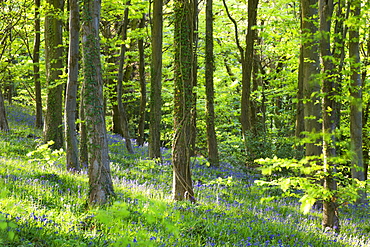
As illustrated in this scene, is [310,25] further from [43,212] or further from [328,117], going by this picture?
[43,212]

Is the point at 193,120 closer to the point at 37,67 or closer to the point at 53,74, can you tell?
the point at 53,74

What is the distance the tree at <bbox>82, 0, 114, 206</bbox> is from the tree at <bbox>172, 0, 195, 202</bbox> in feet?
5.08

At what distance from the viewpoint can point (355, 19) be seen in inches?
207

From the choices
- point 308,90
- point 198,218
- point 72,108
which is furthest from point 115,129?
point 198,218

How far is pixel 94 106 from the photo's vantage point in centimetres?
532

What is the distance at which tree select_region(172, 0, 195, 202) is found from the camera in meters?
6.33

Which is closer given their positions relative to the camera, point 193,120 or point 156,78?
point 193,120

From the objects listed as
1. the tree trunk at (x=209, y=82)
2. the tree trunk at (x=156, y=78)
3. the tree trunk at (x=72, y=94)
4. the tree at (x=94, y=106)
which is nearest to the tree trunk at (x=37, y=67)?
the tree trunk at (x=156, y=78)

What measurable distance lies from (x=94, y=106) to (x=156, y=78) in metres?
6.22

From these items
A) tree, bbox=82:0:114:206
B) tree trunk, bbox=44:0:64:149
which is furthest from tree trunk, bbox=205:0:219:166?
tree, bbox=82:0:114:206

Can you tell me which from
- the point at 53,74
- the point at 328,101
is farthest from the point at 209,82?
the point at 328,101

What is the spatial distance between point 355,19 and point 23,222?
18.5 feet

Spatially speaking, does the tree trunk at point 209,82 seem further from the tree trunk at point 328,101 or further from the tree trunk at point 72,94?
the tree trunk at point 328,101

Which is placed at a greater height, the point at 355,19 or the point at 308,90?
the point at 355,19
